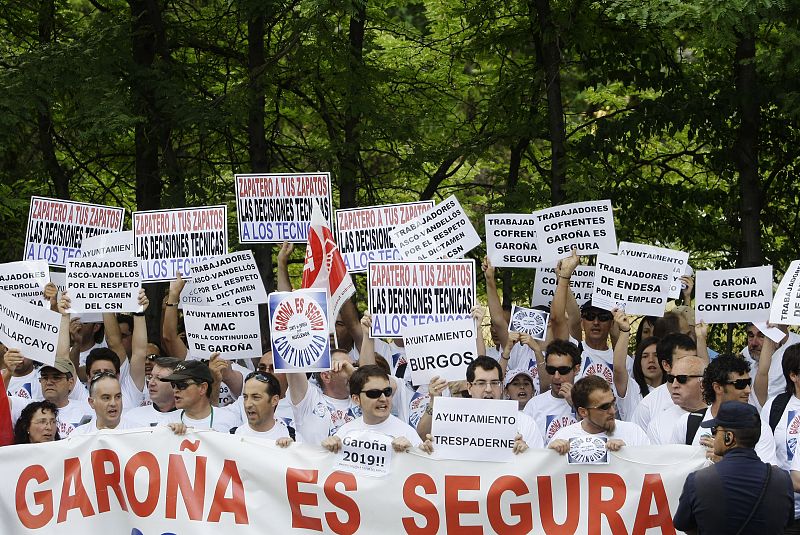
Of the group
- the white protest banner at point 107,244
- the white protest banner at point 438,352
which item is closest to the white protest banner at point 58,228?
the white protest banner at point 107,244

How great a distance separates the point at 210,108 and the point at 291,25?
1071 mm

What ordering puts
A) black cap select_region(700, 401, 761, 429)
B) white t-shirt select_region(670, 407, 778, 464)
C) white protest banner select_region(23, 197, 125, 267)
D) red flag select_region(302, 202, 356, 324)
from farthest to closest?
white protest banner select_region(23, 197, 125, 267)
red flag select_region(302, 202, 356, 324)
white t-shirt select_region(670, 407, 778, 464)
black cap select_region(700, 401, 761, 429)

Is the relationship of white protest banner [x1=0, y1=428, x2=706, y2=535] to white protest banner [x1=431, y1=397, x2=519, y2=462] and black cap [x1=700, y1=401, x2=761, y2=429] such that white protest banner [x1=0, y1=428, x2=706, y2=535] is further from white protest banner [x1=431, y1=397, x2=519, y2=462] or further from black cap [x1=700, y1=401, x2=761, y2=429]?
black cap [x1=700, y1=401, x2=761, y2=429]

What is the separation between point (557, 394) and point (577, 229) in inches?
61.3

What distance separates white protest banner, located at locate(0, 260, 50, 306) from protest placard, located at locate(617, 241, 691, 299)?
167 inches

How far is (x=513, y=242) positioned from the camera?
31.2 feet

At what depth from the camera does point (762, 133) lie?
11.9 meters

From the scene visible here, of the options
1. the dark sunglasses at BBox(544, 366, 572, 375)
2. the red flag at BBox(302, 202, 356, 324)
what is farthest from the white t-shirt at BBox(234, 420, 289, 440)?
the dark sunglasses at BBox(544, 366, 572, 375)

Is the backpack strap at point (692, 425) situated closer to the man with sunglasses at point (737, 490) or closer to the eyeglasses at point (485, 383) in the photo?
the eyeglasses at point (485, 383)

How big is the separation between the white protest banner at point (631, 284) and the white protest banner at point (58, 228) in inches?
159

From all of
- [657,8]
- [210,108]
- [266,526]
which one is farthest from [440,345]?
[210,108]

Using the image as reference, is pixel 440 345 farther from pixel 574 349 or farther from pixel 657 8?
pixel 657 8

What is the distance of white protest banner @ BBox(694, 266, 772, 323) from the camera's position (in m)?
8.55

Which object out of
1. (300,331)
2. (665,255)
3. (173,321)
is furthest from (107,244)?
(665,255)
